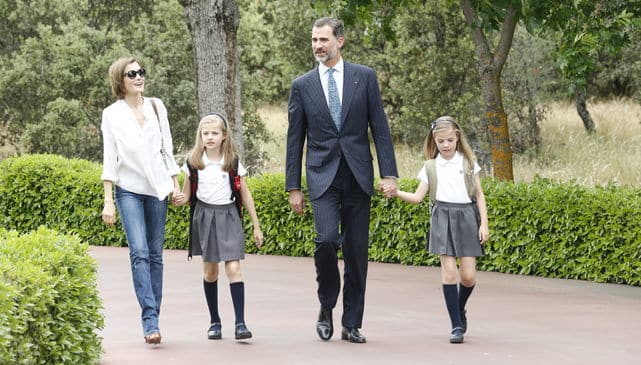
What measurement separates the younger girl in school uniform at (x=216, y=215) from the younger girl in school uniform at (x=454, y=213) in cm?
119

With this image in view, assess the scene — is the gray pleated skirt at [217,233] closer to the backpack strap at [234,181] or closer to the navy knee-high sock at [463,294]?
the backpack strap at [234,181]

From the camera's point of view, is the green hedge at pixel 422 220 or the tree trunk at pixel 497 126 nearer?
the green hedge at pixel 422 220

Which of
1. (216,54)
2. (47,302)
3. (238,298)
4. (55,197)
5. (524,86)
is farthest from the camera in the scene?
(524,86)

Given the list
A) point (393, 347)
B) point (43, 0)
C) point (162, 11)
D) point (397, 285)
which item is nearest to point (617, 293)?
point (397, 285)

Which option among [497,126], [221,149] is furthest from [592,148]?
[221,149]

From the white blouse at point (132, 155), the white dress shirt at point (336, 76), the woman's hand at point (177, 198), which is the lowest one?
the woman's hand at point (177, 198)

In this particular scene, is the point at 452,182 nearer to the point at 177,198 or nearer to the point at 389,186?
the point at 389,186

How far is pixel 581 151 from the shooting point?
960 inches

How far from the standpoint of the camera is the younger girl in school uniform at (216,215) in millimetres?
7773

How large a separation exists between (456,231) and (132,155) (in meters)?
2.25

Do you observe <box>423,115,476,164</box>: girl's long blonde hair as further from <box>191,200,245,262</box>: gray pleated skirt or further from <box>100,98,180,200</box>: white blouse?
<box>100,98,180,200</box>: white blouse

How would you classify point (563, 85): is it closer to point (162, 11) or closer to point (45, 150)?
point (162, 11)

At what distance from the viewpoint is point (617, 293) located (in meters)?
10.7

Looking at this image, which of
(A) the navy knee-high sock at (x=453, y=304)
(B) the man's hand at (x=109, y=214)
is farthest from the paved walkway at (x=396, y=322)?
(B) the man's hand at (x=109, y=214)
